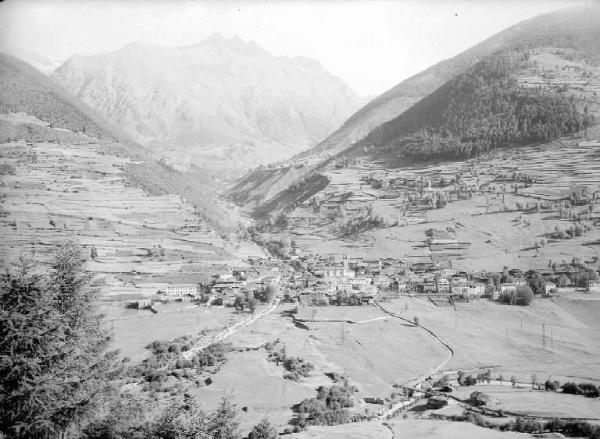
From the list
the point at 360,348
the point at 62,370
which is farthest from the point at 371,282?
the point at 62,370

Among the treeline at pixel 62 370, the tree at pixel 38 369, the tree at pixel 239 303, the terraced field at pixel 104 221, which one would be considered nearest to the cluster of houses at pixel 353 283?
the tree at pixel 239 303

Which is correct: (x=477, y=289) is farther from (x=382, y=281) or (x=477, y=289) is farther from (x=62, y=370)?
(x=62, y=370)

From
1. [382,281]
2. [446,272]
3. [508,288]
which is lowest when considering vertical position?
[382,281]

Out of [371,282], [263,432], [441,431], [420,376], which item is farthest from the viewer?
[371,282]

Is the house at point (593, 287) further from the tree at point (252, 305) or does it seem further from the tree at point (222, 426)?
the tree at point (222, 426)

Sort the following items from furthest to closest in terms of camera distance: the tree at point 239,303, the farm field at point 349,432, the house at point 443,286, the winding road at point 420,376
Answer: the house at point 443,286 → the tree at point 239,303 → the winding road at point 420,376 → the farm field at point 349,432

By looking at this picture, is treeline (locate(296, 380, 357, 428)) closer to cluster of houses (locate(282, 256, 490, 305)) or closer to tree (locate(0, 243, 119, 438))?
tree (locate(0, 243, 119, 438))
